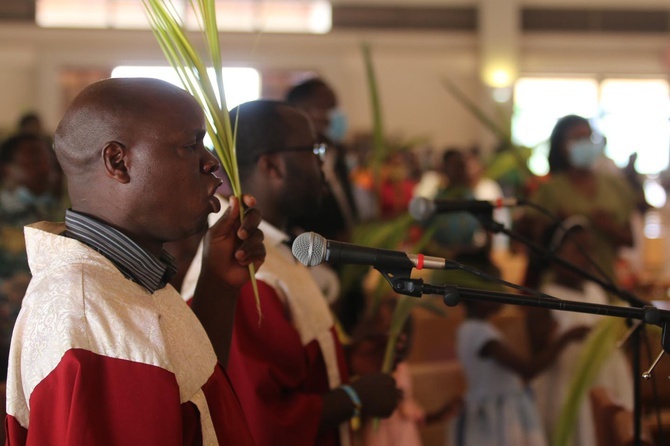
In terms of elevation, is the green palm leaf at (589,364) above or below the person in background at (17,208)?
below

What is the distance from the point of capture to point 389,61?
45.5 ft

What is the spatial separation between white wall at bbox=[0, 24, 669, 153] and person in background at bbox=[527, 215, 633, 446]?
970 cm

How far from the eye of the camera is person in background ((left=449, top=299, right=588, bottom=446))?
3281 mm

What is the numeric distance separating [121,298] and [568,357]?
2.54 metres

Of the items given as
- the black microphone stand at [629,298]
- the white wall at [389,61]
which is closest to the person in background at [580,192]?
the black microphone stand at [629,298]

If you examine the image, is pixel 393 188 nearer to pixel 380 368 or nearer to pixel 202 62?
pixel 380 368

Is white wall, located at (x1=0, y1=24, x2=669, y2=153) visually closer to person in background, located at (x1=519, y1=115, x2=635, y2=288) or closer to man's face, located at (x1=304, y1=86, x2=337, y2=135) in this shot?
person in background, located at (x1=519, y1=115, x2=635, y2=288)

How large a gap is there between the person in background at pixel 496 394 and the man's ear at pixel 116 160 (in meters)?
2.18

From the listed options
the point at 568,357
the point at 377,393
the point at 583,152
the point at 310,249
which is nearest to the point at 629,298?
the point at 377,393

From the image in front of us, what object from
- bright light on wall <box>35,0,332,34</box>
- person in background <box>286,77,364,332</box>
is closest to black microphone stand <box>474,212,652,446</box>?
person in background <box>286,77,364,332</box>

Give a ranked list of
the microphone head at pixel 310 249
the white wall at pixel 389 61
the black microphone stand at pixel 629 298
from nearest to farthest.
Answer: the microphone head at pixel 310 249, the black microphone stand at pixel 629 298, the white wall at pixel 389 61

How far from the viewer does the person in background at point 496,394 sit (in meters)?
3.28

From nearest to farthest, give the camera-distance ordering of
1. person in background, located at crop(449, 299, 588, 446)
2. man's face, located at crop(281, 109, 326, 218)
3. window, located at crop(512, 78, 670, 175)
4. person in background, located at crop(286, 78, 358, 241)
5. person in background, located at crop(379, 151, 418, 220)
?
man's face, located at crop(281, 109, 326, 218) < person in background, located at crop(449, 299, 588, 446) < person in background, located at crop(286, 78, 358, 241) < person in background, located at crop(379, 151, 418, 220) < window, located at crop(512, 78, 670, 175)

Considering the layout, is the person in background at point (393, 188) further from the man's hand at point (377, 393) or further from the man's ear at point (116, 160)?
the man's ear at point (116, 160)
